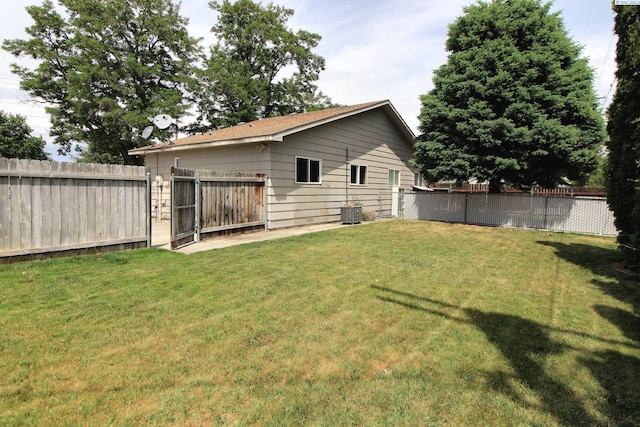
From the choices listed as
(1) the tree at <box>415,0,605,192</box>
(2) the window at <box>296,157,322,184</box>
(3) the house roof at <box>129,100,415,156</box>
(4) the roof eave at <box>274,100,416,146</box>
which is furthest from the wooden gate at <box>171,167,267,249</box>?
(1) the tree at <box>415,0,605,192</box>

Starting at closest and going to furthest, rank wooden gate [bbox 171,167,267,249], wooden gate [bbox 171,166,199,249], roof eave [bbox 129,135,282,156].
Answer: wooden gate [bbox 171,166,199,249]
wooden gate [bbox 171,167,267,249]
roof eave [bbox 129,135,282,156]

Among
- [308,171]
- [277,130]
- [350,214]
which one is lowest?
[350,214]

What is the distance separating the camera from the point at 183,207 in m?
7.87

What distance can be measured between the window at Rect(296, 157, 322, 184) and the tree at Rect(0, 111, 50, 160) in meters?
35.3

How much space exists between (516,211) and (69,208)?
45.0ft

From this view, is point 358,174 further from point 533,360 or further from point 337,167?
point 533,360

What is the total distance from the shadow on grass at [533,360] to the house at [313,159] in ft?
24.6

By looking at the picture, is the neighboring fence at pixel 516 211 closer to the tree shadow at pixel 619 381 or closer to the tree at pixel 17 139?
the tree shadow at pixel 619 381

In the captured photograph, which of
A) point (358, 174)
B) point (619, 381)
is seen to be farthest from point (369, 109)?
point (619, 381)

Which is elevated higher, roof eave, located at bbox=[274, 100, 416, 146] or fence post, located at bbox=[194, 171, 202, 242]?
roof eave, located at bbox=[274, 100, 416, 146]

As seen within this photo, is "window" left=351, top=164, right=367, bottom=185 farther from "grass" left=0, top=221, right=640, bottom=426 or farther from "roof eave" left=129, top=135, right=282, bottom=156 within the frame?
"grass" left=0, top=221, right=640, bottom=426

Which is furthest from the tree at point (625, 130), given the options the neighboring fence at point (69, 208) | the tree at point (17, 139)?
the tree at point (17, 139)

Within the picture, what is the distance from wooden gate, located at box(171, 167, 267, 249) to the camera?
25.1ft

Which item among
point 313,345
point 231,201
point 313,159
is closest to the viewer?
point 313,345
